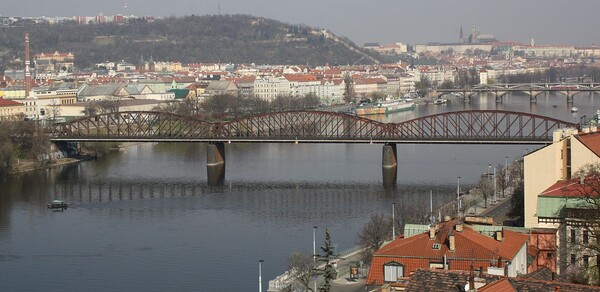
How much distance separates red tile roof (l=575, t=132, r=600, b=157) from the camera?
13.6 m

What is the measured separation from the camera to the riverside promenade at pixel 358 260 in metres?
13.1

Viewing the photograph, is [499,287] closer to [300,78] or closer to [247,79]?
[247,79]

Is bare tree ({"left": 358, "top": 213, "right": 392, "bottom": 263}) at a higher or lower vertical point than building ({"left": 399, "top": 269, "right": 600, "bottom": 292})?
lower

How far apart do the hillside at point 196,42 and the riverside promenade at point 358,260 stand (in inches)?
2801

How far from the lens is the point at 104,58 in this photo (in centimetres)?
9550

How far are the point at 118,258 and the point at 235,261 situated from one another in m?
1.73

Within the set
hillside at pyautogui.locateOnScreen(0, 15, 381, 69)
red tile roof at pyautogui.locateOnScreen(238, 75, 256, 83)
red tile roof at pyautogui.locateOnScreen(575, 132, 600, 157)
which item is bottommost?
red tile roof at pyautogui.locateOnScreen(238, 75, 256, 83)

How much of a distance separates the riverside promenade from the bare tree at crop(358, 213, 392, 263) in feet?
0.42

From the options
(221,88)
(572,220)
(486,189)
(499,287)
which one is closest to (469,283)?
(499,287)

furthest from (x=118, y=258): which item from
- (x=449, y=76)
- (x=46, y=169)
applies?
(x=449, y=76)

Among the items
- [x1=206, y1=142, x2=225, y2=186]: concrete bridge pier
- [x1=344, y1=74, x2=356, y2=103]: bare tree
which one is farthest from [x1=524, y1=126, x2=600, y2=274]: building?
[x1=344, y1=74, x2=356, y2=103]: bare tree

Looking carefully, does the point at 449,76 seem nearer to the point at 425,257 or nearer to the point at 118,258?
the point at 118,258

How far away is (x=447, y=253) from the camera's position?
34.0ft

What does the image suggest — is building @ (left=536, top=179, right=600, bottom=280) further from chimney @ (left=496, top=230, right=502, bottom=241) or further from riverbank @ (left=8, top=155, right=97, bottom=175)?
riverbank @ (left=8, top=155, right=97, bottom=175)
